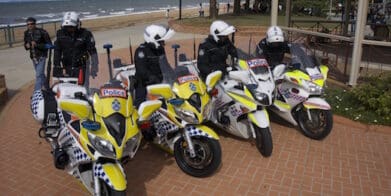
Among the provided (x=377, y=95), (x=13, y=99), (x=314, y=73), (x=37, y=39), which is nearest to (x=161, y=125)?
(x=314, y=73)

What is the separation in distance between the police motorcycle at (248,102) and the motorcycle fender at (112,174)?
209cm

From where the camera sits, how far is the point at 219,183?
4621 mm

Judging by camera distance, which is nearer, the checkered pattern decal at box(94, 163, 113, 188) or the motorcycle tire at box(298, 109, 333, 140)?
the checkered pattern decal at box(94, 163, 113, 188)

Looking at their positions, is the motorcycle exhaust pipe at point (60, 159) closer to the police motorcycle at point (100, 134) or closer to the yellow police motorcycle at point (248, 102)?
the police motorcycle at point (100, 134)

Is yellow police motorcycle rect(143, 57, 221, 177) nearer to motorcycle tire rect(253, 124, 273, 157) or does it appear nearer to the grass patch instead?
motorcycle tire rect(253, 124, 273, 157)

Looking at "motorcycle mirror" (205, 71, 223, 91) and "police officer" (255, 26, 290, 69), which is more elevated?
"police officer" (255, 26, 290, 69)

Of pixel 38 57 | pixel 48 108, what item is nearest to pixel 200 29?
pixel 38 57

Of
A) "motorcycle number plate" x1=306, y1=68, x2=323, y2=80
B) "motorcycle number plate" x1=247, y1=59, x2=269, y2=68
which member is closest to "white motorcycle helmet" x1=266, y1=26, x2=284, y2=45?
"motorcycle number plate" x1=306, y1=68, x2=323, y2=80

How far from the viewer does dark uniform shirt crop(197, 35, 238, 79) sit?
5.73 m

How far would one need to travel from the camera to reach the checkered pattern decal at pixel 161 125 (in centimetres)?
471

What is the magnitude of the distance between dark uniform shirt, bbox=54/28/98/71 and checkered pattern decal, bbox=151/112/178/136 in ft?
6.04

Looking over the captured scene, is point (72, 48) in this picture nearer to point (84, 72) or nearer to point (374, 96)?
point (84, 72)

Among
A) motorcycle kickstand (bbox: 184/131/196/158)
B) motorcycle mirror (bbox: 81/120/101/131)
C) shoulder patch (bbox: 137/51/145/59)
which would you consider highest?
shoulder patch (bbox: 137/51/145/59)

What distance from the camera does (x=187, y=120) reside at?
4.40 meters
